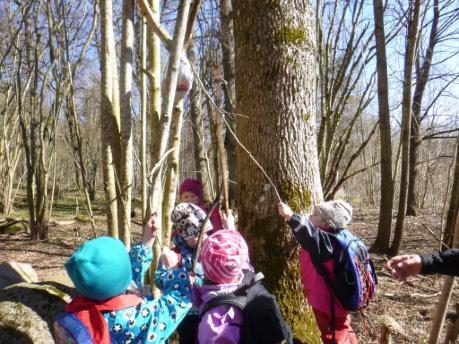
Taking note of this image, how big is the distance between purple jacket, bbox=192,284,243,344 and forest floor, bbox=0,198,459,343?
1.76m

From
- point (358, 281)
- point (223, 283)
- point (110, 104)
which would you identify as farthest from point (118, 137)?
point (358, 281)

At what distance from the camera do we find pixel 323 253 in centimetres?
213

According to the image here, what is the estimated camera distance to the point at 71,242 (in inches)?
333

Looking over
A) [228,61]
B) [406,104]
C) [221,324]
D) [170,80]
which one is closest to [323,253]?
[221,324]

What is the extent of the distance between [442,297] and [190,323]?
1.74 m

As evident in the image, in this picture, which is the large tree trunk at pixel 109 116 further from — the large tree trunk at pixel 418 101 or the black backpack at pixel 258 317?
the large tree trunk at pixel 418 101

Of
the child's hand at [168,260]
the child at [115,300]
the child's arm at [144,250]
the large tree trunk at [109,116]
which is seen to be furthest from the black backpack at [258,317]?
the large tree trunk at [109,116]

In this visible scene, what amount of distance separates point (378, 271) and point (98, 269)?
4.82 meters

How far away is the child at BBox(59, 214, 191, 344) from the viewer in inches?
64.6

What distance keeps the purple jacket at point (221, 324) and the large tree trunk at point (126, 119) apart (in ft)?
4.35

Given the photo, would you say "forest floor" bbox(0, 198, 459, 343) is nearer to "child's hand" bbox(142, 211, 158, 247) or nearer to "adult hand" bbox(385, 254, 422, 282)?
"adult hand" bbox(385, 254, 422, 282)

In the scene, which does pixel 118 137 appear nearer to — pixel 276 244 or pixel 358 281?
pixel 276 244

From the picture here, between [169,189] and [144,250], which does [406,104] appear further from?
[144,250]

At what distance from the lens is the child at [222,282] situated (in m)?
1.77
